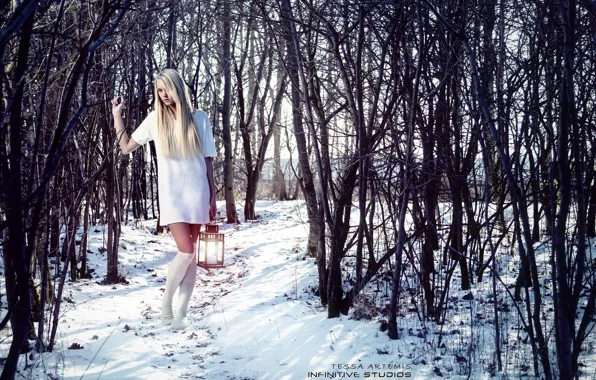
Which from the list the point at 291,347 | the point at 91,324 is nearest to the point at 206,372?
the point at 291,347

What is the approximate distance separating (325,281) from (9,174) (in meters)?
2.54

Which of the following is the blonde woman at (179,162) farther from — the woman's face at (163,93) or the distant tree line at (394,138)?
the distant tree line at (394,138)

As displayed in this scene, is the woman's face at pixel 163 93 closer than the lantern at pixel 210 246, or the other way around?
the woman's face at pixel 163 93

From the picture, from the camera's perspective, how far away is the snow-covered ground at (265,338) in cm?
255

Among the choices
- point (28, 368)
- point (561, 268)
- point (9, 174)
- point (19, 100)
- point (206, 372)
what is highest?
point (19, 100)

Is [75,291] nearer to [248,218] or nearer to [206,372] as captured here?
[206,372]

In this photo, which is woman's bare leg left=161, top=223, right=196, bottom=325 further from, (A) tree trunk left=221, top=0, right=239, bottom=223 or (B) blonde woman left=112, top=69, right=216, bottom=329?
(A) tree trunk left=221, top=0, right=239, bottom=223

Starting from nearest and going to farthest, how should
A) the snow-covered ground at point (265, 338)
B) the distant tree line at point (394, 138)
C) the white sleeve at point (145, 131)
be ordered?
the distant tree line at point (394, 138)
the snow-covered ground at point (265, 338)
the white sleeve at point (145, 131)

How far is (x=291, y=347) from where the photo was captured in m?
2.95

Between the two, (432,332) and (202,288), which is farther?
(202,288)

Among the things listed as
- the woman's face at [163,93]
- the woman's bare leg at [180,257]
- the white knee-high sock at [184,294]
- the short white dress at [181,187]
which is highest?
the woman's face at [163,93]

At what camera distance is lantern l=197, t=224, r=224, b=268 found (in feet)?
16.1

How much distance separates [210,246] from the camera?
5.27 metres

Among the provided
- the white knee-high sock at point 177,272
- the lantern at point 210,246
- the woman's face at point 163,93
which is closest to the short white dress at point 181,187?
the woman's face at point 163,93
